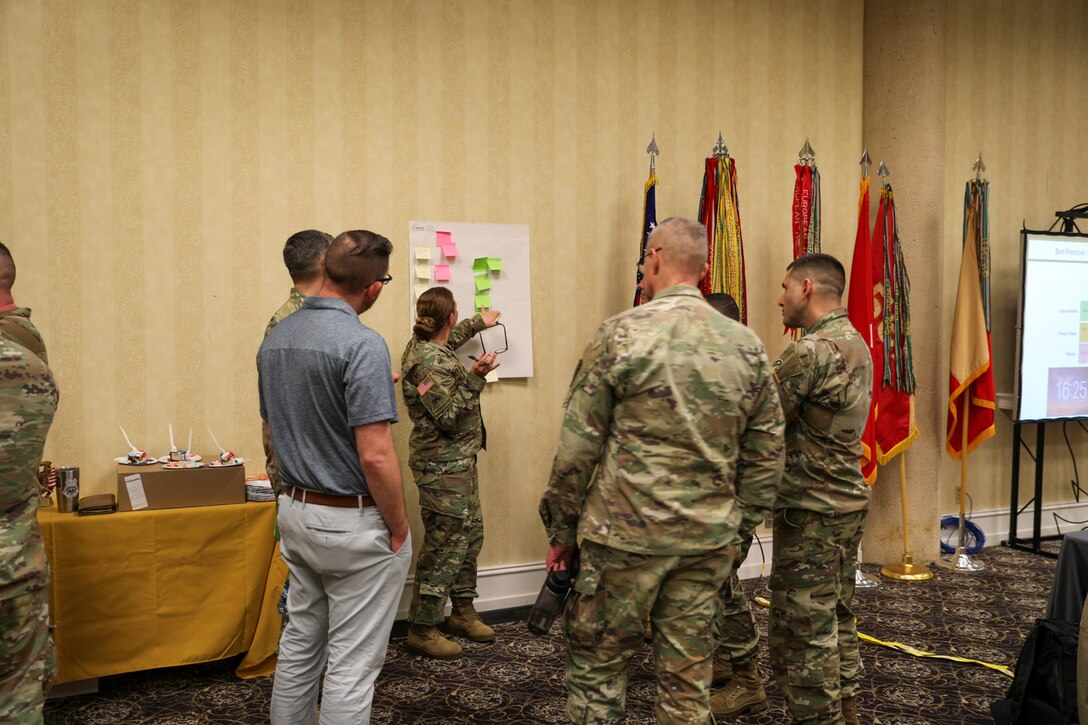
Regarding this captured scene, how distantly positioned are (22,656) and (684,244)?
196cm

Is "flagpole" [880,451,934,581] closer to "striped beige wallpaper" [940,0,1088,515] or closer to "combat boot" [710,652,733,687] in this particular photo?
"striped beige wallpaper" [940,0,1088,515]

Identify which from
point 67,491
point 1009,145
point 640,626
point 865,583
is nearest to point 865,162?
point 1009,145

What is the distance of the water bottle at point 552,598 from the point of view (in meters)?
2.23

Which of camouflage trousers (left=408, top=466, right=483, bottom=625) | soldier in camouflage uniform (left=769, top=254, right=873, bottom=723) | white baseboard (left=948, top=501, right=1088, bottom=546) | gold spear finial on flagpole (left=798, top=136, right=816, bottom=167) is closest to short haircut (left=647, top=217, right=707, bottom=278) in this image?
soldier in camouflage uniform (left=769, top=254, right=873, bottom=723)

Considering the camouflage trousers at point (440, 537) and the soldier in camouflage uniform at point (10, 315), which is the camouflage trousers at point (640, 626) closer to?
the camouflage trousers at point (440, 537)

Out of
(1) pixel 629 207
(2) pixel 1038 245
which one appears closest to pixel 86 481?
(1) pixel 629 207

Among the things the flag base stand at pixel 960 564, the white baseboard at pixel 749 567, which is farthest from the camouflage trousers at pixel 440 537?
the flag base stand at pixel 960 564

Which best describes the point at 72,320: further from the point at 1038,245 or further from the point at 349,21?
the point at 1038,245

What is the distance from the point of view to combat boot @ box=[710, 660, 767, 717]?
3.10 meters

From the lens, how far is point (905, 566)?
16.1 feet

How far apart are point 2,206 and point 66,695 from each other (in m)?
1.93

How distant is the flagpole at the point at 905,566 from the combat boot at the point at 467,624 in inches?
95.4

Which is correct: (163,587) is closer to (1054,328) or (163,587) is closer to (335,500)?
(335,500)

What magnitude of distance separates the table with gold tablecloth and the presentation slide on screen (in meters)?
4.48
